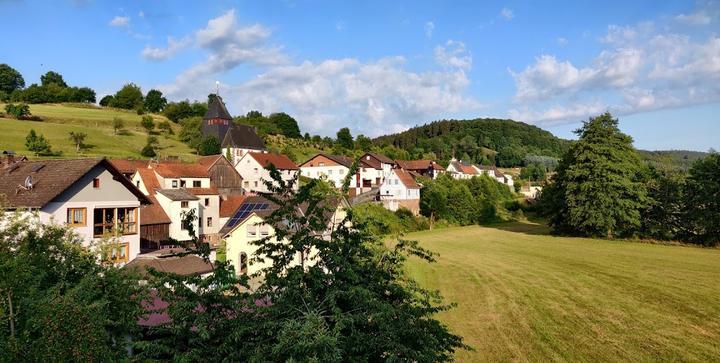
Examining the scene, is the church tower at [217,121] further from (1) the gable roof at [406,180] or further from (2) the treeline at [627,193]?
(2) the treeline at [627,193]

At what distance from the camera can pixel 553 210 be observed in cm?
5806

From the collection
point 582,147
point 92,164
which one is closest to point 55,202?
point 92,164

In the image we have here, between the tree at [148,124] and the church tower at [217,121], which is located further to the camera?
the tree at [148,124]

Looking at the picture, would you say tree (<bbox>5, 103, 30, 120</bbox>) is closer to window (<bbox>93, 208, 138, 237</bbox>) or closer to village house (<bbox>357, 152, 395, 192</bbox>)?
village house (<bbox>357, 152, 395, 192</bbox>)

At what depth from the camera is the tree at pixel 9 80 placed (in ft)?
426

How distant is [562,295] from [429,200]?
43754 mm

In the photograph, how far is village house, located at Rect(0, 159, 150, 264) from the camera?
26.2m

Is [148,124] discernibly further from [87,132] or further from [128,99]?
[128,99]

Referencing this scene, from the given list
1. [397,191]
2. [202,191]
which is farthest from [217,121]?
[202,191]

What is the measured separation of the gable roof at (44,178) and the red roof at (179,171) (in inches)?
664

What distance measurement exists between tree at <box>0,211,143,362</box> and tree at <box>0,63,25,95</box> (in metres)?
147

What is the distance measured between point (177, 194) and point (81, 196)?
1572 cm

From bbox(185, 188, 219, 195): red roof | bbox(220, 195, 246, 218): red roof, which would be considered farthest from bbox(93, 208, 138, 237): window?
bbox(220, 195, 246, 218): red roof

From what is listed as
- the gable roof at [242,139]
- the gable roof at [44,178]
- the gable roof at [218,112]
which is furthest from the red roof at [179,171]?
the gable roof at [218,112]
